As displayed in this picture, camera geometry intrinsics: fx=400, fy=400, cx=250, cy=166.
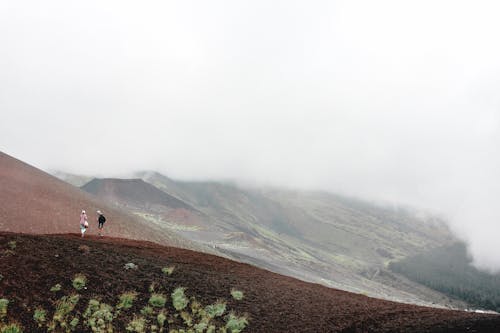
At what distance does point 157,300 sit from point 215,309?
2.96 meters

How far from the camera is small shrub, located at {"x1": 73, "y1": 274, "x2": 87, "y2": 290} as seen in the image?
19.4m

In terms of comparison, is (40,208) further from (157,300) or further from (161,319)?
(161,319)

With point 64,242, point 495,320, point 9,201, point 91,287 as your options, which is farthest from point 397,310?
point 9,201

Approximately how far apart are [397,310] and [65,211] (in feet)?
206

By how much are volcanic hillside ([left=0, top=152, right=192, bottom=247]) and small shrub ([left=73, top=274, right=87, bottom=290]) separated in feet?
133

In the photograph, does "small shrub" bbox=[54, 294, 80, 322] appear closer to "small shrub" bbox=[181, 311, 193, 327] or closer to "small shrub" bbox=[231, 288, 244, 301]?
"small shrub" bbox=[181, 311, 193, 327]

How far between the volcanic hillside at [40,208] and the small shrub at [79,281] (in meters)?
40.5

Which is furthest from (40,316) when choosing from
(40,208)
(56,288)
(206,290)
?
(40,208)

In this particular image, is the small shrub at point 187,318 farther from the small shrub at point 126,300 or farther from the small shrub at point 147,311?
the small shrub at point 126,300

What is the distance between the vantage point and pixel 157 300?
1995cm

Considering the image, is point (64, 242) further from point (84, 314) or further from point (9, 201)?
point (9, 201)

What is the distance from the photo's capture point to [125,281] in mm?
21656

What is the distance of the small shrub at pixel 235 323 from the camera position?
18.6 m

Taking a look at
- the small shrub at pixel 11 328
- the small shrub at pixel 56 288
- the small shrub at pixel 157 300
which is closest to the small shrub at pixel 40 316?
the small shrub at pixel 11 328
